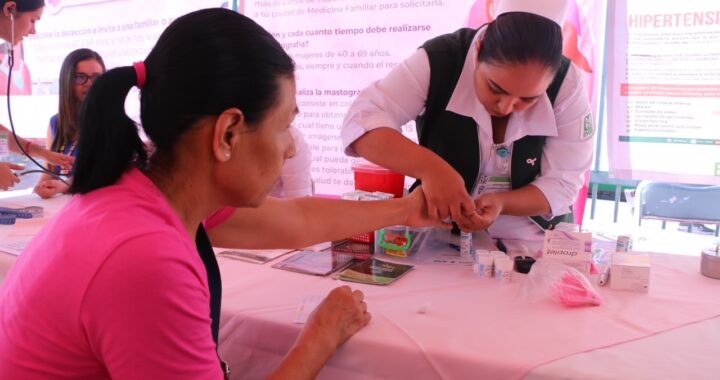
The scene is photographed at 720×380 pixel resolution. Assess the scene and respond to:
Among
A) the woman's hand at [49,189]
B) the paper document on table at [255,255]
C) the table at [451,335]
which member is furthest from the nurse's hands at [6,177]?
the table at [451,335]

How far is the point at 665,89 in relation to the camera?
261 cm

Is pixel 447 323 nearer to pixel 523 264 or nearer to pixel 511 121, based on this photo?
pixel 523 264

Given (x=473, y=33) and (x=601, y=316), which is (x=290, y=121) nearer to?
(x=601, y=316)

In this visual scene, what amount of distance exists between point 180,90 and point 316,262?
76cm

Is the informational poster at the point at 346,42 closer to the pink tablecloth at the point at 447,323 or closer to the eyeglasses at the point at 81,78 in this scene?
the eyeglasses at the point at 81,78

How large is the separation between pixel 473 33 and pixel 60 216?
4.32ft

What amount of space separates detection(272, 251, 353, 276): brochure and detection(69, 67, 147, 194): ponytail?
0.64 meters

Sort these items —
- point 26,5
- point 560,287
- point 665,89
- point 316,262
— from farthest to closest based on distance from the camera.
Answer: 1. point 665,89
2. point 26,5
3. point 316,262
4. point 560,287

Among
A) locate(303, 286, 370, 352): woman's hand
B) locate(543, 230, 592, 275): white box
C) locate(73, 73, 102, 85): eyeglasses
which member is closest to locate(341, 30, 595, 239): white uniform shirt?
locate(543, 230, 592, 275): white box

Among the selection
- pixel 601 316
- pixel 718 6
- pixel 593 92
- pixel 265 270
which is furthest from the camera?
pixel 593 92

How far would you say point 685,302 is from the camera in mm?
1157

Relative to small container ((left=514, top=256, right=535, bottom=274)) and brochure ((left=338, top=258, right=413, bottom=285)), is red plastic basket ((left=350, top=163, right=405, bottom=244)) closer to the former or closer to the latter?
brochure ((left=338, top=258, right=413, bottom=285))

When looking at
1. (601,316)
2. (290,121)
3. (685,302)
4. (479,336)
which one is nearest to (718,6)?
(685,302)

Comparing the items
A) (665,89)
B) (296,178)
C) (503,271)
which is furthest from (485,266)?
(665,89)
